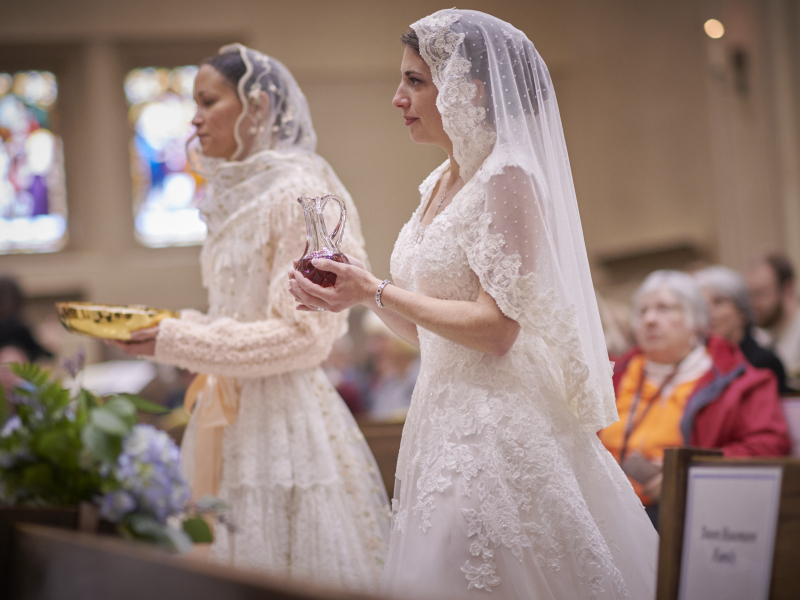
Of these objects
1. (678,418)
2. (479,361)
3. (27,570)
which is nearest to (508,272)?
(479,361)

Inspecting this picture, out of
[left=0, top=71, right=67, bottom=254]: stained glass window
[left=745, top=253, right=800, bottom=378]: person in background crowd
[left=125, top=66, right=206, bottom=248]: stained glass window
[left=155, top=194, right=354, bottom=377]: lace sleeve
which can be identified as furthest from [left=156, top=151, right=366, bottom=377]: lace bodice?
[left=0, top=71, right=67, bottom=254]: stained glass window

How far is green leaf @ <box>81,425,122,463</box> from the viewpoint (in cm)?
125

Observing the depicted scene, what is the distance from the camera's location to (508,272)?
1.76m

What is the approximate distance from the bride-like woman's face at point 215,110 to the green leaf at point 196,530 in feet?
4.69

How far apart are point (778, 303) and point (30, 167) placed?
789 cm

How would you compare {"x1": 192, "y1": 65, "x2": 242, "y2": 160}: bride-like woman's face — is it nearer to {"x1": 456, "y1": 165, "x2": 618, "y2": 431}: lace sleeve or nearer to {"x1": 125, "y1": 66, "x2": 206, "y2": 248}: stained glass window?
{"x1": 456, "y1": 165, "x2": 618, "y2": 431}: lace sleeve

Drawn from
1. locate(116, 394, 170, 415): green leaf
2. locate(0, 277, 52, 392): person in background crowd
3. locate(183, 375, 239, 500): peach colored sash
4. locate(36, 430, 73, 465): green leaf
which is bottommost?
locate(0, 277, 52, 392): person in background crowd

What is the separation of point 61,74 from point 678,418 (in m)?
8.64

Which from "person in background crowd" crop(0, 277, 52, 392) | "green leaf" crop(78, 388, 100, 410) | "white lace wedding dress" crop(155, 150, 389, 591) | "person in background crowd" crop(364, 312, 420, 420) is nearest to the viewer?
"green leaf" crop(78, 388, 100, 410)

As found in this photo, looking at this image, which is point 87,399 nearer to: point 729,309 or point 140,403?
point 140,403

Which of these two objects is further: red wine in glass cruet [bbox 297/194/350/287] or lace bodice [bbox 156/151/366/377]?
lace bodice [bbox 156/151/366/377]

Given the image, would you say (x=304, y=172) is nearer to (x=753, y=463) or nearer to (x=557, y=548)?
(x=557, y=548)

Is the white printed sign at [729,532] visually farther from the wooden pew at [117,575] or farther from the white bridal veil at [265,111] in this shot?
the white bridal veil at [265,111]

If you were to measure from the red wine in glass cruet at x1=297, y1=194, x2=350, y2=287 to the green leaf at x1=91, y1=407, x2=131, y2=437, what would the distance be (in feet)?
2.17
